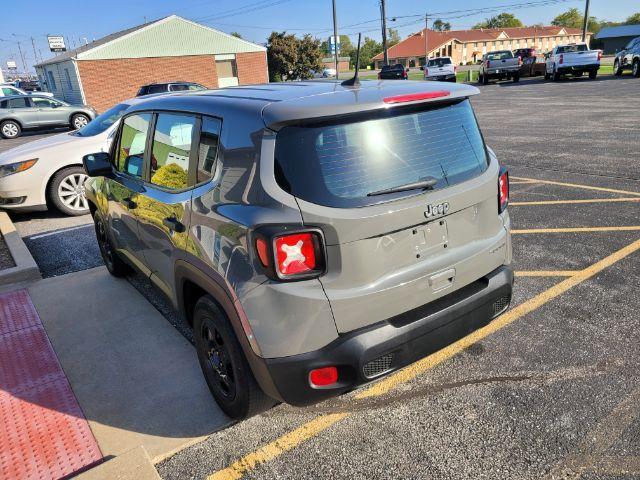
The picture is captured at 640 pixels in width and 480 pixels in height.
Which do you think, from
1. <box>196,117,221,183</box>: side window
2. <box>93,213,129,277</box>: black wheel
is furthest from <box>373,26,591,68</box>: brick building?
<box>196,117,221,183</box>: side window

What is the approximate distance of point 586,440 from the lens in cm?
260

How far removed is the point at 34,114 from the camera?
22266 millimetres

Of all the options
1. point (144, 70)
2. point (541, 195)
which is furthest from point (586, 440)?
point (144, 70)

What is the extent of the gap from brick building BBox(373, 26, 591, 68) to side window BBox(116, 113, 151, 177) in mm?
108259

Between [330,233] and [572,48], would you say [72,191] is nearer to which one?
[330,233]

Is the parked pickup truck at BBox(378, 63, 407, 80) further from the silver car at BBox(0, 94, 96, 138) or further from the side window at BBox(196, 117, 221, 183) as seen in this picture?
the side window at BBox(196, 117, 221, 183)

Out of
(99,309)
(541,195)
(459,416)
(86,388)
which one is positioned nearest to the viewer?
(459,416)

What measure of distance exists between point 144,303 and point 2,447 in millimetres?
1860

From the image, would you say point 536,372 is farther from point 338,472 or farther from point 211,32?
point 211,32

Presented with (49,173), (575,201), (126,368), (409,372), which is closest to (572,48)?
(575,201)

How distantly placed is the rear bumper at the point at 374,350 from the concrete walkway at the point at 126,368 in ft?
2.67

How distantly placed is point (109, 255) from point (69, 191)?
3.08 meters

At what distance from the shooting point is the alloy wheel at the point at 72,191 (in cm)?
750

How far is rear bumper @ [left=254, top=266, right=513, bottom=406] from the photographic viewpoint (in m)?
2.35
